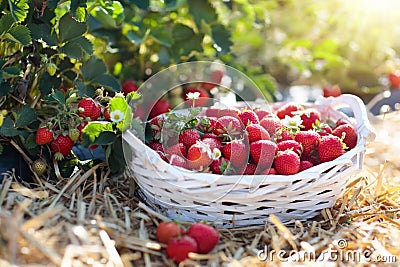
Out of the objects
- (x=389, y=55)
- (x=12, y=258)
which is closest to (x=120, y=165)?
(x=12, y=258)

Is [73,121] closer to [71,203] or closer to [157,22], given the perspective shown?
[71,203]

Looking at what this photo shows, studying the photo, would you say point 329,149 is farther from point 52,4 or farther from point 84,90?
point 52,4

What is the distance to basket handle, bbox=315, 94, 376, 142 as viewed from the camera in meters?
1.36

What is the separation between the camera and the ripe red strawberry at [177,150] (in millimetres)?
1290

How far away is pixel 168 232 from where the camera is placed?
115 centimetres

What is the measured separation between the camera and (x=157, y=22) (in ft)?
6.66

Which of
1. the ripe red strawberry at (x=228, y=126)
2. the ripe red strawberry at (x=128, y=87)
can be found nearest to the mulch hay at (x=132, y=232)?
the ripe red strawberry at (x=228, y=126)

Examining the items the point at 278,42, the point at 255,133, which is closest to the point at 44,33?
the point at 255,133

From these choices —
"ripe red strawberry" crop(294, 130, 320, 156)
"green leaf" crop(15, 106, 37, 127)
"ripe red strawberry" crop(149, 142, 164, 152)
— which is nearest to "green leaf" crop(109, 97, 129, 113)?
"ripe red strawberry" crop(149, 142, 164, 152)

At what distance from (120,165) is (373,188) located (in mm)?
704

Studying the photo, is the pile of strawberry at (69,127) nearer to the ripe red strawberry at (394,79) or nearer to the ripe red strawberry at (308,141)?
the ripe red strawberry at (308,141)

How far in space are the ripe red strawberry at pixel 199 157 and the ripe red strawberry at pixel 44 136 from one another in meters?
0.34

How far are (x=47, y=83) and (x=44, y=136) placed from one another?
0.22 metres

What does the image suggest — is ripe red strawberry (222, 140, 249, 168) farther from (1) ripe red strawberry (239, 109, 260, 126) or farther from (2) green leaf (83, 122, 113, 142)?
(2) green leaf (83, 122, 113, 142)
